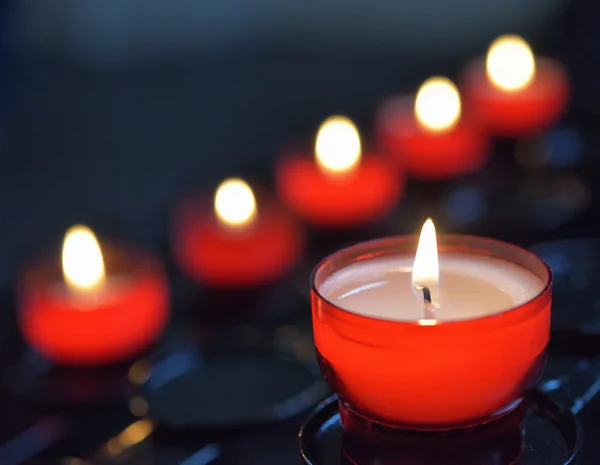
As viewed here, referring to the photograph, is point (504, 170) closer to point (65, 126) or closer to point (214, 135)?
point (214, 135)

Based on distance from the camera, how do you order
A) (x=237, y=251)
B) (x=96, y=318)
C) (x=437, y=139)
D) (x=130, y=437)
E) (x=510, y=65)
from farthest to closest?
(x=510, y=65), (x=437, y=139), (x=237, y=251), (x=96, y=318), (x=130, y=437)

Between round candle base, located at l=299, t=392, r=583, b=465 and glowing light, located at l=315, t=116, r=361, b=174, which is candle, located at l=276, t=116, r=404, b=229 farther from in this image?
round candle base, located at l=299, t=392, r=583, b=465

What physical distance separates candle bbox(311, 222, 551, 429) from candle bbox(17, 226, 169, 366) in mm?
Answer: 490

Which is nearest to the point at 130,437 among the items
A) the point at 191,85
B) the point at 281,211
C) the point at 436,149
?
the point at 281,211

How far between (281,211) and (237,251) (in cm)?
14

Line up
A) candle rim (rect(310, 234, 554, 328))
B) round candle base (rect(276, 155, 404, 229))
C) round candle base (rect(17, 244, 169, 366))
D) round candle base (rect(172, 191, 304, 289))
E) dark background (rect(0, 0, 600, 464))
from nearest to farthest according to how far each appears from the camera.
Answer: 1. candle rim (rect(310, 234, 554, 328))
2. round candle base (rect(17, 244, 169, 366))
3. round candle base (rect(172, 191, 304, 289))
4. round candle base (rect(276, 155, 404, 229))
5. dark background (rect(0, 0, 600, 464))

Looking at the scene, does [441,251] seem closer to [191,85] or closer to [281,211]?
[281,211]

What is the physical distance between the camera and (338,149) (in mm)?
1393

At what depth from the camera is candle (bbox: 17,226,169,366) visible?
1.10 m

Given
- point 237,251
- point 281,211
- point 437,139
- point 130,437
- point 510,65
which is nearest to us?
point 130,437

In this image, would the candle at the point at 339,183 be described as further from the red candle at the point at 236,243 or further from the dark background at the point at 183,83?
the dark background at the point at 183,83


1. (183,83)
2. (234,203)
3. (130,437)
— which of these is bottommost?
(130,437)

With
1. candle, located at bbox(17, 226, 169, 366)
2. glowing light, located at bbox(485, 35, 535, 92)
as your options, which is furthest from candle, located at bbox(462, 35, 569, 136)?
candle, located at bbox(17, 226, 169, 366)

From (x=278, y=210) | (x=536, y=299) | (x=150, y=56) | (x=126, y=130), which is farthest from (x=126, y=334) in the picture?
(x=150, y=56)
